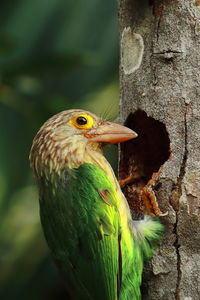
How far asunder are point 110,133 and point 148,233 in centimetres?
69

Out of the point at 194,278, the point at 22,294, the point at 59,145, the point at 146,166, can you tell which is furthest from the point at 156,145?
the point at 22,294

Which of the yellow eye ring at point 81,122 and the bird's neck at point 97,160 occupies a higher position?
the yellow eye ring at point 81,122

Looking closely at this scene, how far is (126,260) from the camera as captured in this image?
16.5 ft

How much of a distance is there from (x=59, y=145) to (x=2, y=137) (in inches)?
74.7

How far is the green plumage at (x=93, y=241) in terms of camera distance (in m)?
4.93

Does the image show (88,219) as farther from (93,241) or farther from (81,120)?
(81,120)

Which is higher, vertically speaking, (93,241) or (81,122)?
(81,122)

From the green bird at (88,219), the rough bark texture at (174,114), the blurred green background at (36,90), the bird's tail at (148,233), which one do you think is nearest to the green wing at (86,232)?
the green bird at (88,219)

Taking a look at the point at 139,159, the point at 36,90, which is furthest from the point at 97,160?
the point at 36,90

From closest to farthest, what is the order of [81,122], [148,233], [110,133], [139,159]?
[148,233]
[110,133]
[81,122]
[139,159]

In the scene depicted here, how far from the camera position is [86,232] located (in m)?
4.97

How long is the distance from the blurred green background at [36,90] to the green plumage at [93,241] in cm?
72

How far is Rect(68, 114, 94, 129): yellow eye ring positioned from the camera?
5.39 m

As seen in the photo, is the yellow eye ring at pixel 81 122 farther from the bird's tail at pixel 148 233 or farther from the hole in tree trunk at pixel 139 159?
the bird's tail at pixel 148 233
